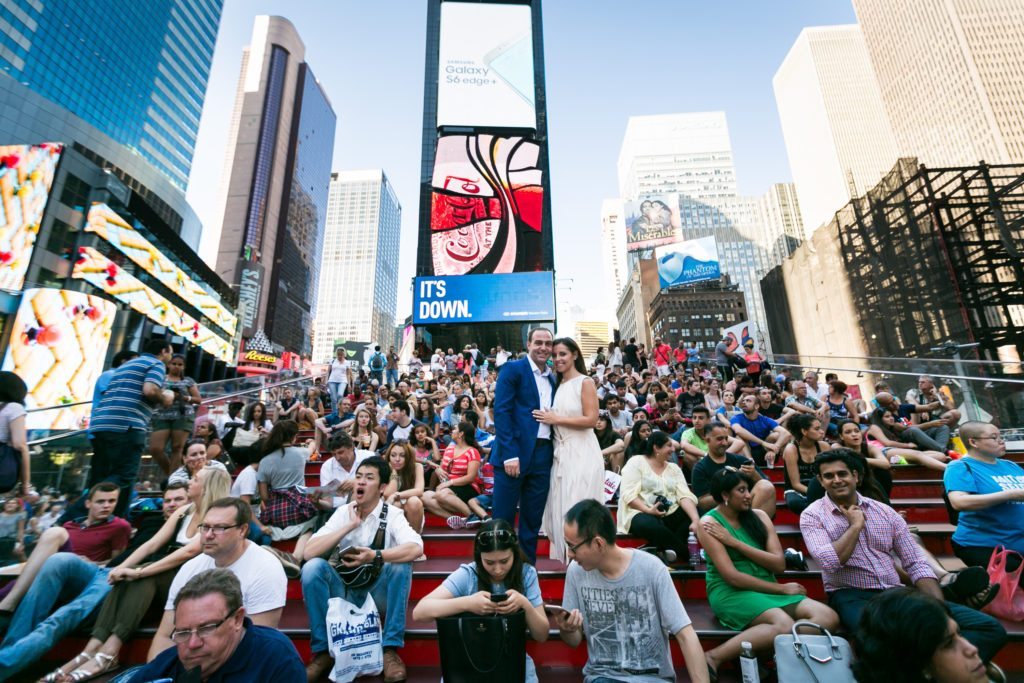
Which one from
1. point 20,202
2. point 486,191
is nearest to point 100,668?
point 486,191

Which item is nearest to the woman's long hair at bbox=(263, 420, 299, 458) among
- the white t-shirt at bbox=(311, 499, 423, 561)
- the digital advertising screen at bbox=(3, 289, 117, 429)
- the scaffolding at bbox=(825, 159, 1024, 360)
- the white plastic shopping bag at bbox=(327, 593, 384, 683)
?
the white t-shirt at bbox=(311, 499, 423, 561)

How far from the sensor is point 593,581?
2105 mm

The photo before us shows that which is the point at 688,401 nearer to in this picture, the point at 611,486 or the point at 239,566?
the point at 611,486

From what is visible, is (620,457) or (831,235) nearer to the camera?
(620,457)

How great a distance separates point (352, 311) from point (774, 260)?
118m

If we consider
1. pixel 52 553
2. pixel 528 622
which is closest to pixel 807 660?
pixel 528 622

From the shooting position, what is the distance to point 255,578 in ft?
8.13

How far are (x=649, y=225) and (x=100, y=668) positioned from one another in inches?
2466

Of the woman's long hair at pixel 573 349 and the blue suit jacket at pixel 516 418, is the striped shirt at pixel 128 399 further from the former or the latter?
the woman's long hair at pixel 573 349

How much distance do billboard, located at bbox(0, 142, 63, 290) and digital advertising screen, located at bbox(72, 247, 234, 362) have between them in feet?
8.97

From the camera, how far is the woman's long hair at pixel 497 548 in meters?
2.12

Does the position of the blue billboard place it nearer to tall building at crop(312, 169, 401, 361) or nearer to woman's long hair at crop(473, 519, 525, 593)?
woman's long hair at crop(473, 519, 525, 593)

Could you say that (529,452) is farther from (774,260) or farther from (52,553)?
(774,260)

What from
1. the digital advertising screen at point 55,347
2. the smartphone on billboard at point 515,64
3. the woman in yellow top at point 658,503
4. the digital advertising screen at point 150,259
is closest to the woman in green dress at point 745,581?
the woman in yellow top at point 658,503
